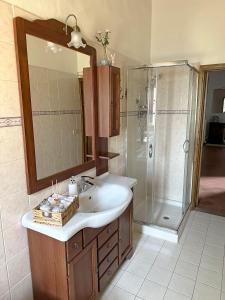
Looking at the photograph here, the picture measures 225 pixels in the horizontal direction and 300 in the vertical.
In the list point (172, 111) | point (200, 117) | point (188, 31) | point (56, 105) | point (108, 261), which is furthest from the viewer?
point (172, 111)

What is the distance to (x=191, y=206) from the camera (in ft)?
10.7

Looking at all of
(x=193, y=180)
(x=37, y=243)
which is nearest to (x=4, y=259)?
(x=37, y=243)

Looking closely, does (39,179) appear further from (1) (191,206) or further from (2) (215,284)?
(1) (191,206)

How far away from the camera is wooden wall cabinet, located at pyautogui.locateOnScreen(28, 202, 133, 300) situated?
1372mm

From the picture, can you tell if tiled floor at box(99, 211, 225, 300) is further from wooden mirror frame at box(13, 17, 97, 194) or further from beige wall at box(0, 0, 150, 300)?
wooden mirror frame at box(13, 17, 97, 194)

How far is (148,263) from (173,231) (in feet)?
1.67

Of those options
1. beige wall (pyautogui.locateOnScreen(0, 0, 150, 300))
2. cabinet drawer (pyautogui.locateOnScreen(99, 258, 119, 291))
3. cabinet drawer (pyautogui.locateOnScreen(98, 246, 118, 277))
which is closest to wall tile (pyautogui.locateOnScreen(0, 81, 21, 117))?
beige wall (pyautogui.locateOnScreen(0, 0, 150, 300))

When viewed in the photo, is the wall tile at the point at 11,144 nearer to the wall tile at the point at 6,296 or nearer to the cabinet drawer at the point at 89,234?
the cabinet drawer at the point at 89,234

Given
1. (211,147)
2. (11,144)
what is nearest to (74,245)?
(11,144)

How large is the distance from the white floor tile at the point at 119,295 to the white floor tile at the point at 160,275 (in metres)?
0.28

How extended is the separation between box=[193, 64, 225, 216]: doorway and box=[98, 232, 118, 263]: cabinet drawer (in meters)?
1.83

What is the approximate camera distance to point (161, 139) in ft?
11.0

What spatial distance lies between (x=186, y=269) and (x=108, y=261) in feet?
2.77

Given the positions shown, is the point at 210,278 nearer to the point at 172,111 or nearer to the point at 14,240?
the point at 14,240
